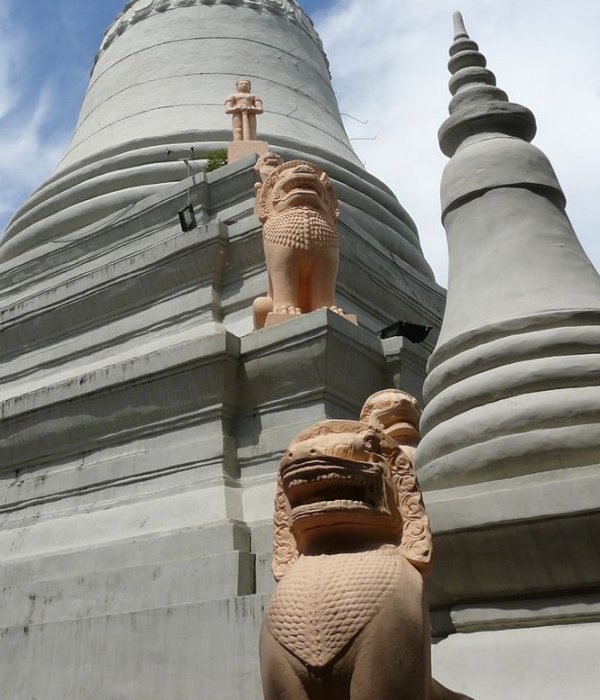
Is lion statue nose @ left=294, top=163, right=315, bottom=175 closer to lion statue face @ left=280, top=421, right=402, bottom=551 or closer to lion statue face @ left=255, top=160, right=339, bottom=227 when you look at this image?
lion statue face @ left=255, top=160, right=339, bottom=227

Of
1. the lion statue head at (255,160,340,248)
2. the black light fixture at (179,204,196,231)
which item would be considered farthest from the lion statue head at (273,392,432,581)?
the black light fixture at (179,204,196,231)

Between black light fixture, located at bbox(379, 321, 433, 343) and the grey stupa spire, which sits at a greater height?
black light fixture, located at bbox(379, 321, 433, 343)

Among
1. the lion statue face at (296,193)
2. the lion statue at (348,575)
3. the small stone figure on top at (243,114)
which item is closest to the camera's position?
the lion statue at (348,575)

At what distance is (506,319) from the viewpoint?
9.80 ft

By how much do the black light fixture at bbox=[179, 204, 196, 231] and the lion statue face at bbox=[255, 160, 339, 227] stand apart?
1.45 m

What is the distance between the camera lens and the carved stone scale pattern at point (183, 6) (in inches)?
533

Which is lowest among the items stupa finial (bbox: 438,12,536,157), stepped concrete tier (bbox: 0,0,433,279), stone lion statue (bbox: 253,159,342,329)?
stupa finial (bbox: 438,12,536,157)

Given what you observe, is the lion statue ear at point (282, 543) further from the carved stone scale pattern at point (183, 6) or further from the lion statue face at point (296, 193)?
the carved stone scale pattern at point (183, 6)

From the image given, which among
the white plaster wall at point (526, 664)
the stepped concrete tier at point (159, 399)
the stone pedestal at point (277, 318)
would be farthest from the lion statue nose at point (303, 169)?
the white plaster wall at point (526, 664)

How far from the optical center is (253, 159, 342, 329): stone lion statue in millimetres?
5828

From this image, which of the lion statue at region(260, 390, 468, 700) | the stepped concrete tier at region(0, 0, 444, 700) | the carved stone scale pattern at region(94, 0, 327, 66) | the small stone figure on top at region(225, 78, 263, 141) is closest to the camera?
the lion statue at region(260, 390, 468, 700)

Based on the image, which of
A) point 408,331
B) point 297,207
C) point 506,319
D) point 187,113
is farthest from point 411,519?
point 187,113

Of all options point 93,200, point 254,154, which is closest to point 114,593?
point 254,154

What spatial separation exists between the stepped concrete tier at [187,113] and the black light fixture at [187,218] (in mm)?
2083
